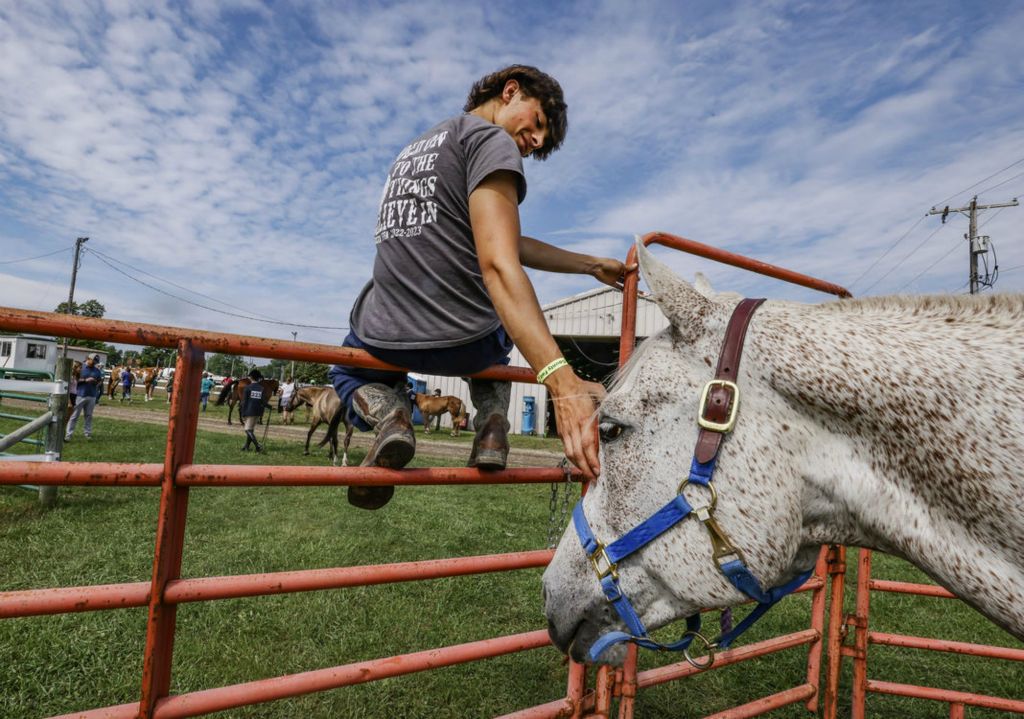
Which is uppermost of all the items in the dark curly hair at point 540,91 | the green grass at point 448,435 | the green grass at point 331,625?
the dark curly hair at point 540,91

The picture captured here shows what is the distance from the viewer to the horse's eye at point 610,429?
162 cm

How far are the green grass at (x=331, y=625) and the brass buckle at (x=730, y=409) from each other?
2619mm

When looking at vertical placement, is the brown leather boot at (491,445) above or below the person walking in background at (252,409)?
above

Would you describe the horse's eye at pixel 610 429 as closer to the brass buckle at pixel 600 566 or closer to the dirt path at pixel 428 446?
the brass buckle at pixel 600 566

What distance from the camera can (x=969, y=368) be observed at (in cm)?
134

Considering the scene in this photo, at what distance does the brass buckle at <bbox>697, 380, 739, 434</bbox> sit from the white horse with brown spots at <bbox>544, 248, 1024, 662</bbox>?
4cm

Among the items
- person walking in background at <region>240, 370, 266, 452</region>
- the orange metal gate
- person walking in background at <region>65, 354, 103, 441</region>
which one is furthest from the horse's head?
person walking in background at <region>65, 354, 103, 441</region>

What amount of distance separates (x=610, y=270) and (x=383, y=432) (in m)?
1.22

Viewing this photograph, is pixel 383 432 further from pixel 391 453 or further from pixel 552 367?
pixel 552 367

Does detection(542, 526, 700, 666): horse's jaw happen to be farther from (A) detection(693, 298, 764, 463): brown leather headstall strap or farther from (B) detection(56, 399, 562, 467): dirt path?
(B) detection(56, 399, 562, 467): dirt path

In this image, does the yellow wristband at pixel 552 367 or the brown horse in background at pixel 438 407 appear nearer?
the yellow wristband at pixel 552 367

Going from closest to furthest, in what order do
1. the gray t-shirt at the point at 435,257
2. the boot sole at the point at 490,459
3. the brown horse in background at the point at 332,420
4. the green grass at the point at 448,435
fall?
the gray t-shirt at the point at 435,257 < the boot sole at the point at 490,459 < the brown horse in background at the point at 332,420 < the green grass at the point at 448,435

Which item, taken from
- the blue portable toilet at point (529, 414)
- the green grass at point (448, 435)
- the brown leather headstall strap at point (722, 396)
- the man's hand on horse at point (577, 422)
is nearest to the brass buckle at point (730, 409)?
the brown leather headstall strap at point (722, 396)

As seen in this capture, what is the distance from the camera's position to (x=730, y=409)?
145 cm
